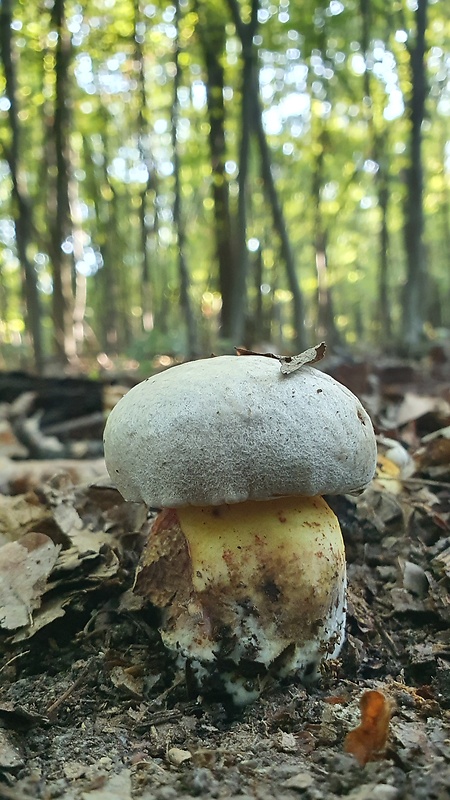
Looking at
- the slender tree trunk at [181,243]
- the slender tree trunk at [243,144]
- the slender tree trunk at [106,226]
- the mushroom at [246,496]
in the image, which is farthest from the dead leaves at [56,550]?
the slender tree trunk at [106,226]

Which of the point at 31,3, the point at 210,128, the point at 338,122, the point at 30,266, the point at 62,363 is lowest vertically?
the point at 62,363

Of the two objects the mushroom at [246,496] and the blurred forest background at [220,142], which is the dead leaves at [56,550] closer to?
the mushroom at [246,496]

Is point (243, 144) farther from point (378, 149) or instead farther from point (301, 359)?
point (301, 359)

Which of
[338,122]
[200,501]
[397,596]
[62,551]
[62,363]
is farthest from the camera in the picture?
[338,122]

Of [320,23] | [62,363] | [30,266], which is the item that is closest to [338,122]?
[320,23]

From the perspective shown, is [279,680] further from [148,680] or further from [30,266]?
[30,266]

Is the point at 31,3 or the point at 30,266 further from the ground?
the point at 31,3

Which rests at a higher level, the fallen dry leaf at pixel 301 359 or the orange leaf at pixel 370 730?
the fallen dry leaf at pixel 301 359
